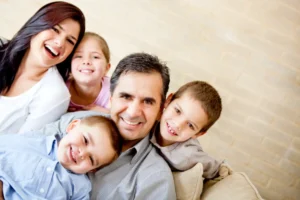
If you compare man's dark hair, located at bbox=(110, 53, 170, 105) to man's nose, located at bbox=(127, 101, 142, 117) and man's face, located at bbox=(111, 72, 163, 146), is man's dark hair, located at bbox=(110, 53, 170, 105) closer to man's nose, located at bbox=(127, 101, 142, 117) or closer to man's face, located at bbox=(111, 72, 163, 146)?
man's face, located at bbox=(111, 72, 163, 146)

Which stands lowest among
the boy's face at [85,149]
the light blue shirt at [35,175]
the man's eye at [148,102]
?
the light blue shirt at [35,175]

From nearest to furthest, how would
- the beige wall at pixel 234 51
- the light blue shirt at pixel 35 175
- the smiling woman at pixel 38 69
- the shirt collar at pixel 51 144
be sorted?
1. the light blue shirt at pixel 35 175
2. the shirt collar at pixel 51 144
3. the smiling woman at pixel 38 69
4. the beige wall at pixel 234 51

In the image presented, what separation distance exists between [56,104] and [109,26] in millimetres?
1289

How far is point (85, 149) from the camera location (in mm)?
1161

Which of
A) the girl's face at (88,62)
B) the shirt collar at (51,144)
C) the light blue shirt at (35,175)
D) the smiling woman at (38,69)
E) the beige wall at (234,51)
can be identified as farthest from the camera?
the beige wall at (234,51)

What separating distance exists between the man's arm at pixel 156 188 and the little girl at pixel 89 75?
53cm

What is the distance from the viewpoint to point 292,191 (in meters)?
2.74

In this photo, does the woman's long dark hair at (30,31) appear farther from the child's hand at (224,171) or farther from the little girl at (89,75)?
the child's hand at (224,171)

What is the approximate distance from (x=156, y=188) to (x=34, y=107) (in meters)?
0.66

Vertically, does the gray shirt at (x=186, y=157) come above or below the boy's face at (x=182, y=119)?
below

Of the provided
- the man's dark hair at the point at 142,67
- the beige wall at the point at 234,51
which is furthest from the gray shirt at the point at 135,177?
the beige wall at the point at 234,51

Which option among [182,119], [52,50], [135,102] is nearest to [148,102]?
[135,102]

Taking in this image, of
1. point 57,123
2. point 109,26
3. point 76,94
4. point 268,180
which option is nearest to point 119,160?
point 57,123

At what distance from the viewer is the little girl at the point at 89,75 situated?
1558 millimetres
